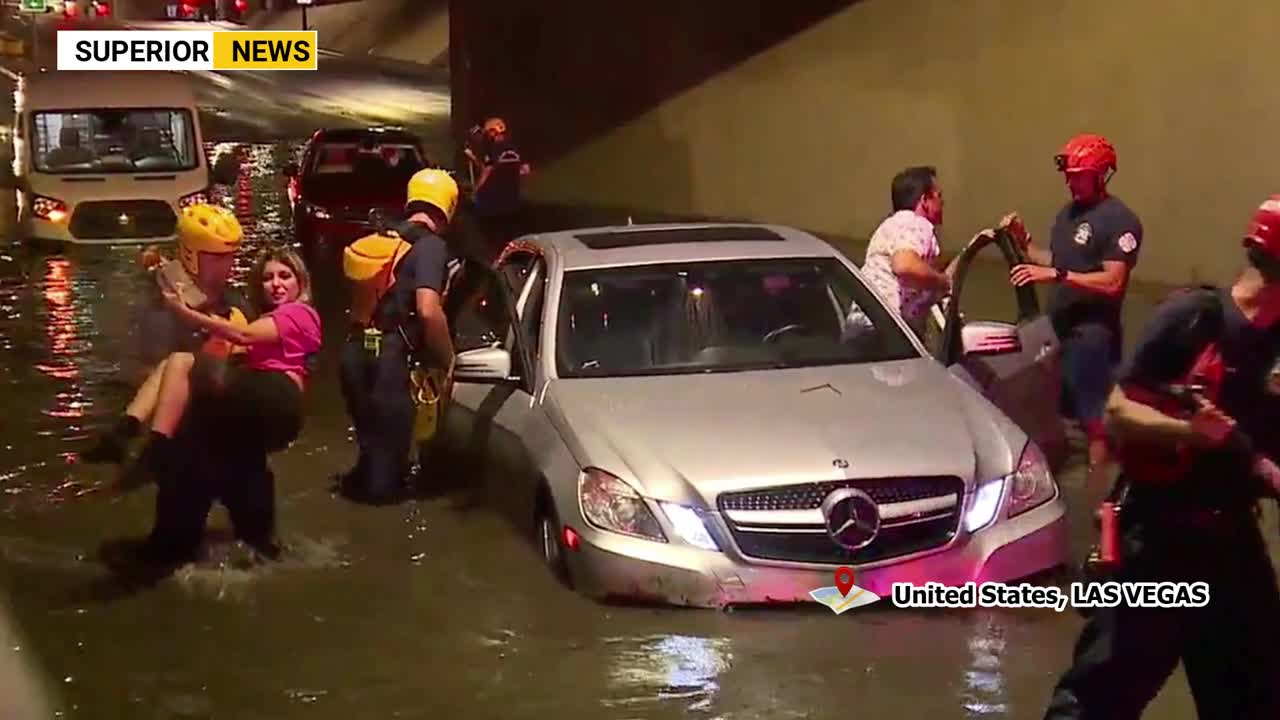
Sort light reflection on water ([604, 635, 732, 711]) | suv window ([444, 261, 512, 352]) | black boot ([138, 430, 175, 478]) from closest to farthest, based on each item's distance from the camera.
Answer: light reflection on water ([604, 635, 732, 711]) → black boot ([138, 430, 175, 478]) → suv window ([444, 261, 512, 352])

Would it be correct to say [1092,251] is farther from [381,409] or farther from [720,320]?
[381,409]

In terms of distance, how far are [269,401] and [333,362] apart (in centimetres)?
650

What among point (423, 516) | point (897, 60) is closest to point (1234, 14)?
point (897, 60)

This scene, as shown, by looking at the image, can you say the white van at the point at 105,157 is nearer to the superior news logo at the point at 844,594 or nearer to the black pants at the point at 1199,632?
the superior news logo at the point at 844,594

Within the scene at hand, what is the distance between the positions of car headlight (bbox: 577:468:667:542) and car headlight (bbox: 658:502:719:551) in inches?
2.7

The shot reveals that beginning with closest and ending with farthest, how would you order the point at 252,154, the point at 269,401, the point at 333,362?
1. the point at 269,401
2. the point at 333,362
3. the point at 252,154

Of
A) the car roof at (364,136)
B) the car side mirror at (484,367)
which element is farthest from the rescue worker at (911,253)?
the car roof at (364,136)

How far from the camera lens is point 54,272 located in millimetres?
18828

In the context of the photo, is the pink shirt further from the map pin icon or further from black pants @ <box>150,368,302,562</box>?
the map pin icon

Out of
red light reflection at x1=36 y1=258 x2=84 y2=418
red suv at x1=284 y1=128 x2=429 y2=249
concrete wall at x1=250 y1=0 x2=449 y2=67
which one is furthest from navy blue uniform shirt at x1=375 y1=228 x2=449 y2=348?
concrete wall at x1=250 y1=0 x2=449 y2=67

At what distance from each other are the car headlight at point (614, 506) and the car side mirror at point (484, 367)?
93 centimetres

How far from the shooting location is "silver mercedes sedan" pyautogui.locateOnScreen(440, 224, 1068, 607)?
6.75 metres

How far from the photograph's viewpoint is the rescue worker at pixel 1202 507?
4.41m

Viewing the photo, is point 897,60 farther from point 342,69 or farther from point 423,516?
point 342,69
